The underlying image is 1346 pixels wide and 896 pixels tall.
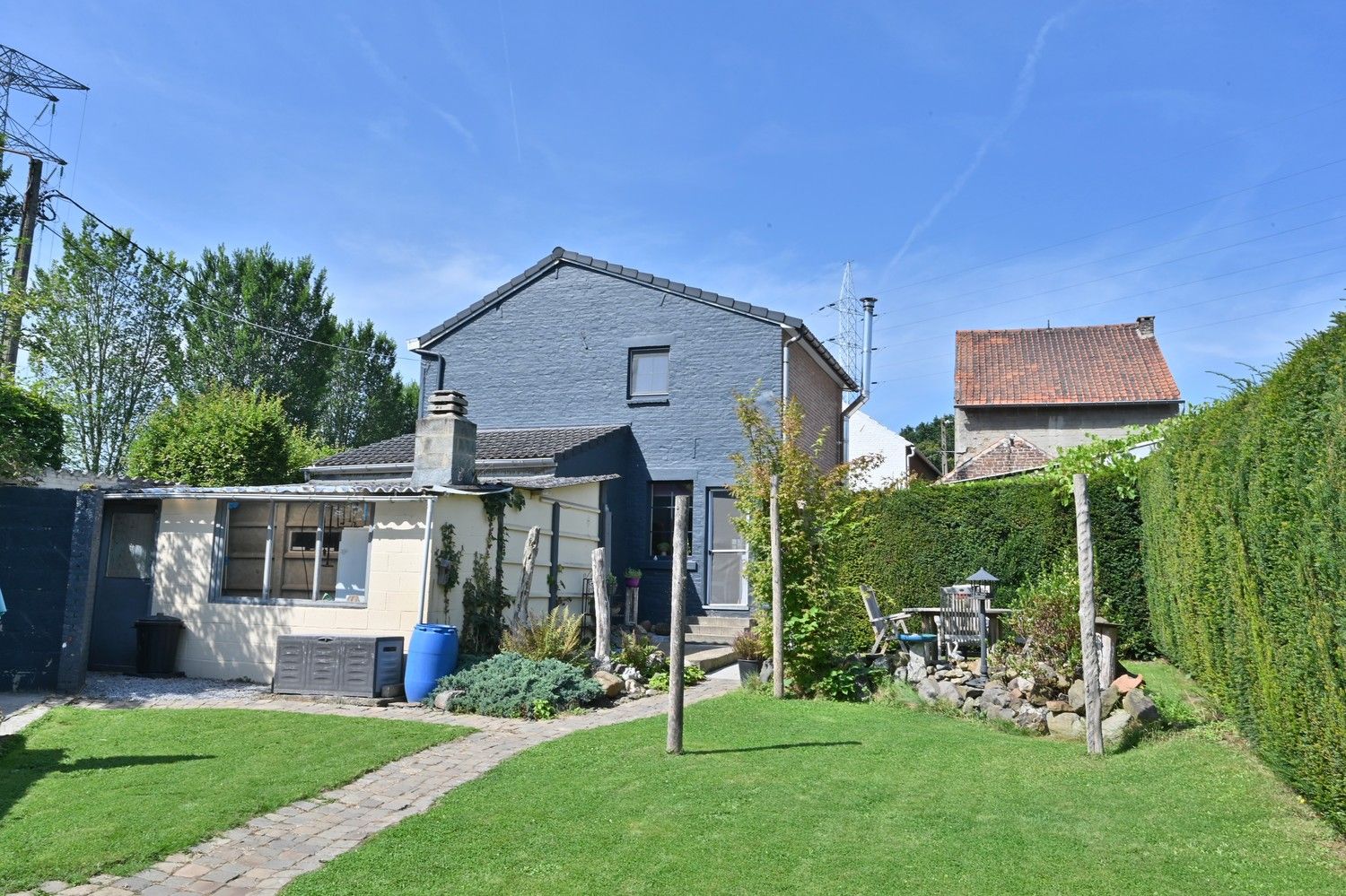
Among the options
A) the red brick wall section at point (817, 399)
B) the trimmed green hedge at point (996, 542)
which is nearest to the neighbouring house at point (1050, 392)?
the red brick wall section at point (817, 399)

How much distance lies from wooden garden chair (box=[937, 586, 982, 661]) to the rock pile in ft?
1.05

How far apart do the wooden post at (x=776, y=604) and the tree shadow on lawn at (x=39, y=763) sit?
596 cm

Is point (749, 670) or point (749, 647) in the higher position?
point (749, 647)

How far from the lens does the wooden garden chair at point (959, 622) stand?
1098 cm

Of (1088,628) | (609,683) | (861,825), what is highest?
(1088,628)

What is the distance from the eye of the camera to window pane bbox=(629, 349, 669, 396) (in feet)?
64.1

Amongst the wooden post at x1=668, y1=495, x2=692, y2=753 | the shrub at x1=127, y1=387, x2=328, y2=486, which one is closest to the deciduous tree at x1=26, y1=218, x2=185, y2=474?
the shrub at x1=127, y1=387, x2=328, y2=486

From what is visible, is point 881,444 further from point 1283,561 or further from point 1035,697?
point 1283,561

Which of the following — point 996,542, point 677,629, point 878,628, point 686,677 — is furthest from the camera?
point 996,542

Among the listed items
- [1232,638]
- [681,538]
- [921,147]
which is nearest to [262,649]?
[681,538]

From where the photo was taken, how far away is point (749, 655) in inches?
534

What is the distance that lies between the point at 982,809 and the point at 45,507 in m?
11.1

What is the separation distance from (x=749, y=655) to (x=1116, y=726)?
5.91m

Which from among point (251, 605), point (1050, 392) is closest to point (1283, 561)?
point (251, 605)
